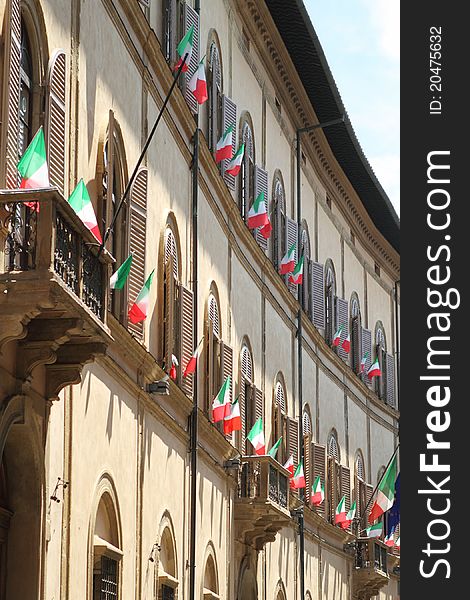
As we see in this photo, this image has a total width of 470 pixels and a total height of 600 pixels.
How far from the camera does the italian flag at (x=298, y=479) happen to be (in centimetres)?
3388

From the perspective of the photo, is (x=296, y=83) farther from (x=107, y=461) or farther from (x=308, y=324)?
(x=107, y=461)

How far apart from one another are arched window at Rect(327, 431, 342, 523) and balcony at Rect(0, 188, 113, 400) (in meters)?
24.2

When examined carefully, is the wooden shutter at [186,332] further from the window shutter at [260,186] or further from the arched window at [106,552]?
the window shutter at [260,186]

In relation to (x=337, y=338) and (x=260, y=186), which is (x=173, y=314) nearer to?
(x=260, y=186)

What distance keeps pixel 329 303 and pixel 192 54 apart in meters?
17.4

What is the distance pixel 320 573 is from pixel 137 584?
701 inches

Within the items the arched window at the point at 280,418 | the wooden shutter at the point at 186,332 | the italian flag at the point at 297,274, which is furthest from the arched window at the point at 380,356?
the wooden shutter at the point at 186,332

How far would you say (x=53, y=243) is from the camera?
14812 mm

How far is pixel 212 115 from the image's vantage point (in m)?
28.5

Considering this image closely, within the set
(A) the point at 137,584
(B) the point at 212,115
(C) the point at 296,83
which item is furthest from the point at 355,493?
(A) the point at 137,584

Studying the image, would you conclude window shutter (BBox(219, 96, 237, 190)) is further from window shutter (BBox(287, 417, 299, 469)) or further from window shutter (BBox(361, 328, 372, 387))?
window shutter (BBox(361, 328, 372, 387))

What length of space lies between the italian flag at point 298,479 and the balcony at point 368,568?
969 cm

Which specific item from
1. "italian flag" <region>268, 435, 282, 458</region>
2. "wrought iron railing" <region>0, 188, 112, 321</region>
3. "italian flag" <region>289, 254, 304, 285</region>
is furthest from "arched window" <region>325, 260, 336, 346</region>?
"wrought iron railing" <region>0, 188, 112, 321</region>

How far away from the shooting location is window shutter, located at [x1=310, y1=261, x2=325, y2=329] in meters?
39.5
